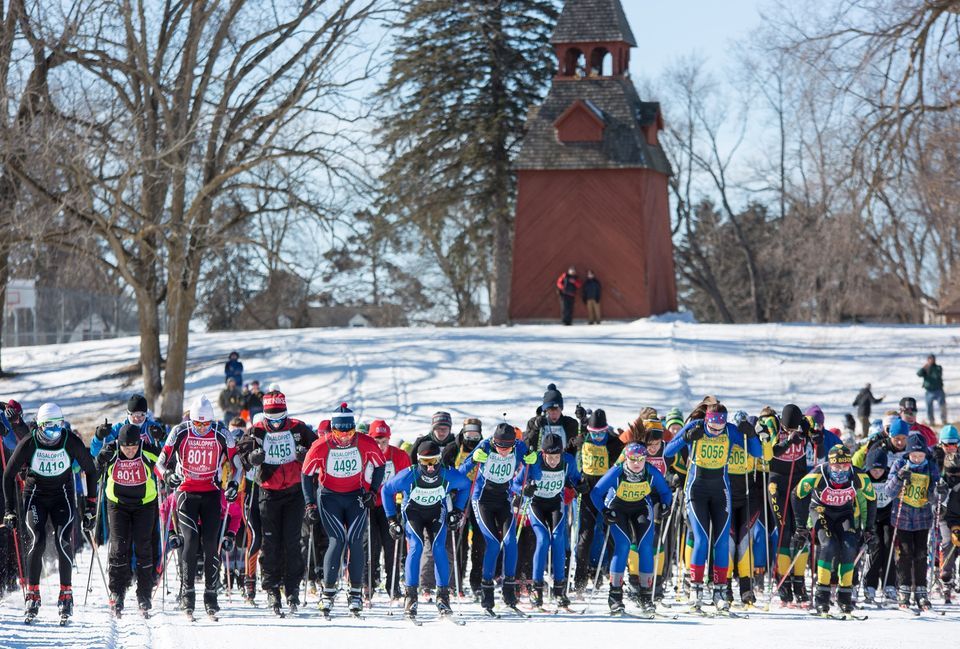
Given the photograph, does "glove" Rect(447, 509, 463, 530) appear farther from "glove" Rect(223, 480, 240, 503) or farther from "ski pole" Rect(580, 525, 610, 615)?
"glove" Rect(223, 480, 240, 503)

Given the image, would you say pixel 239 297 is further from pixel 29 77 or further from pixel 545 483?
pixel 545 483

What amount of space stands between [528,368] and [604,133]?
11.2m

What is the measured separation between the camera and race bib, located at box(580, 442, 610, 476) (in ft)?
45.9

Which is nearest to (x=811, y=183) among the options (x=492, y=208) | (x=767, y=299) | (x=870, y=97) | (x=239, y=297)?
(x=767, y=299)

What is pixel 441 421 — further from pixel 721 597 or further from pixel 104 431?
pixel 104 431

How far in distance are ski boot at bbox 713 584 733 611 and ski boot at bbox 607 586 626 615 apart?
857 millimetres

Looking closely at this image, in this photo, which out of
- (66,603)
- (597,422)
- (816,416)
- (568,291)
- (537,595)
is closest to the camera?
(66,603)

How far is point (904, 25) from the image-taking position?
22.7m

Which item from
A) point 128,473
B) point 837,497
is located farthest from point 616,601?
point 128,473

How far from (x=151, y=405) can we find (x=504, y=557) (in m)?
19.1

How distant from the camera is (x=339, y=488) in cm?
1251

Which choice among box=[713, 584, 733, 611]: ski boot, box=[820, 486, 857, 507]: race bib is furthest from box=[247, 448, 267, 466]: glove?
box=[820, 486, 857, 507]: race bib

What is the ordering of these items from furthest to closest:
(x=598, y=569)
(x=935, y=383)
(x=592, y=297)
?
(x=592, y=297)
(x=935, y=383)
(x=598, y=569)

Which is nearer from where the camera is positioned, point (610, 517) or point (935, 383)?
point (610, 517)
